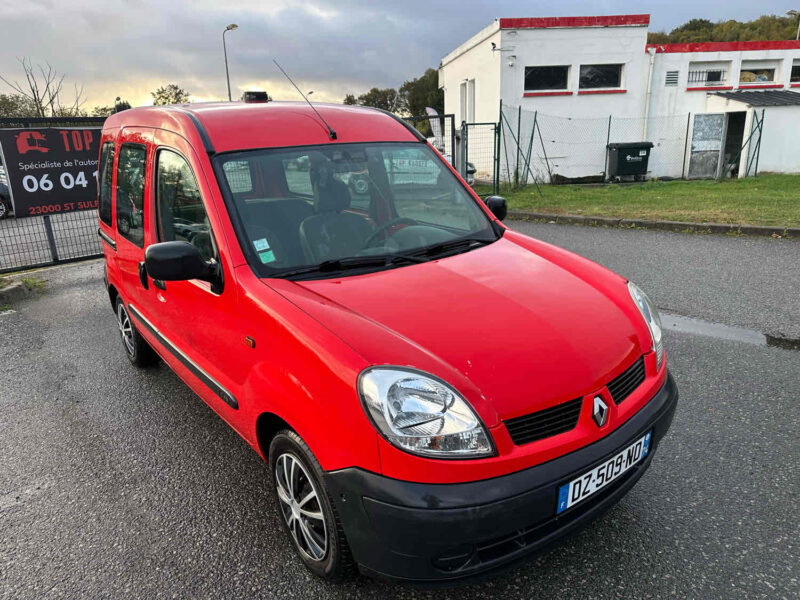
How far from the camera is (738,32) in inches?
2114

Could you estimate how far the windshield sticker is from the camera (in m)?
2.50

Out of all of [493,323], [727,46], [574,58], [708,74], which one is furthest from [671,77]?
[493,323]

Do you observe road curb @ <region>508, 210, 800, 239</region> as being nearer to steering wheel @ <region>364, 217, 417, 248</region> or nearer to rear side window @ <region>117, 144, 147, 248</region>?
steering wheel @ <region>364, 217, 417, 248</region>

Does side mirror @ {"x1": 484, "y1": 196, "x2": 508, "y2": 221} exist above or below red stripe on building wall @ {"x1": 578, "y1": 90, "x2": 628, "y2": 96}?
below

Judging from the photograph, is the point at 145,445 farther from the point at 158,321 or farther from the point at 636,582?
the point at 636,582

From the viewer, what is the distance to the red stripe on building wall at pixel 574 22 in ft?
55.9

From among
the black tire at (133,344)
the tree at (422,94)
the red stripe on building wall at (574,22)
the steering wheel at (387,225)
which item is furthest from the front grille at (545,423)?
the tree at (422,94)

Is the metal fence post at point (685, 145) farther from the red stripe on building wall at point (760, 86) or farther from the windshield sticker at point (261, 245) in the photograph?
the windshield sticker at point (261, 245)

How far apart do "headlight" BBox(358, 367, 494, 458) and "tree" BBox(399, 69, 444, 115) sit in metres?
71.8

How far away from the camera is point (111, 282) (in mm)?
4562

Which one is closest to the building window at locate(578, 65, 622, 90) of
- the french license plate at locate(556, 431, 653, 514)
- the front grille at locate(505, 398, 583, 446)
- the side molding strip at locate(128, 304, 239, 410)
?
the side molding strip at locate(128, 304, 239, 410)

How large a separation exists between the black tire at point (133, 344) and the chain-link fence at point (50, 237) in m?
4.36

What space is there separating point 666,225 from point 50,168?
9371 mm

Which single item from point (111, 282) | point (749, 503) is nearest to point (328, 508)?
point (749, 503)
